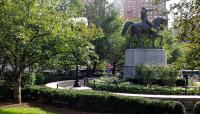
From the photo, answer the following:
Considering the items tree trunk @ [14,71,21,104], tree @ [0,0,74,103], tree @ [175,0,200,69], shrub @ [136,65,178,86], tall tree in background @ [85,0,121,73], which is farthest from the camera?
tall tree in background @ [85,0,121,73]

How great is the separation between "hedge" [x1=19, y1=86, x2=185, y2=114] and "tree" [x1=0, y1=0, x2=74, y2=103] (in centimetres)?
197

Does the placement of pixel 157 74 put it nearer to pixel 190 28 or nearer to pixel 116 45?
pixel 190 28

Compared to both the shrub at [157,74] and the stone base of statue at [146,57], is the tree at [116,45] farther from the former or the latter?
the shrub at [157,74]

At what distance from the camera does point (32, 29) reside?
1861 centimetres

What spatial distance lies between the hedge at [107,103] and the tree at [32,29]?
6.45ft

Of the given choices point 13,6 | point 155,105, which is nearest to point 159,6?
point 155,105

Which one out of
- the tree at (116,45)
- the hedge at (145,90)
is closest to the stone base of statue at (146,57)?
the hedge at (145,90)

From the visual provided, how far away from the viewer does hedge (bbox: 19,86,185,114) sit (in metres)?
15.9

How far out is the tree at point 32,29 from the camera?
59.1 feet

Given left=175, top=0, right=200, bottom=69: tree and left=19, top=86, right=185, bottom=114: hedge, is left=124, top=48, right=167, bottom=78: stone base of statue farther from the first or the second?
left=175, top=0, right=200, bottom=69: tree

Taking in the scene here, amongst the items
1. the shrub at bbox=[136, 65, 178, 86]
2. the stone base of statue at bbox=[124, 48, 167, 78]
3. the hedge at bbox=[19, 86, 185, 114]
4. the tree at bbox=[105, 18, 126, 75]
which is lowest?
the hedge at bbox=[19, 86, 185, 114]

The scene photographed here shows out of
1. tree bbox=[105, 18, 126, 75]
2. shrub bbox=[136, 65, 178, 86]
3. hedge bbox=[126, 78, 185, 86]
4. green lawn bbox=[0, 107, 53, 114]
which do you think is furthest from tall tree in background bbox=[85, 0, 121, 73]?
green lawn bbox=[0, 107, 53, 114]

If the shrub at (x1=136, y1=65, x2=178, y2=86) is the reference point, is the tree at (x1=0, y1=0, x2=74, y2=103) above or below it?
above

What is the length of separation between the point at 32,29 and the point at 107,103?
4.78 meters
